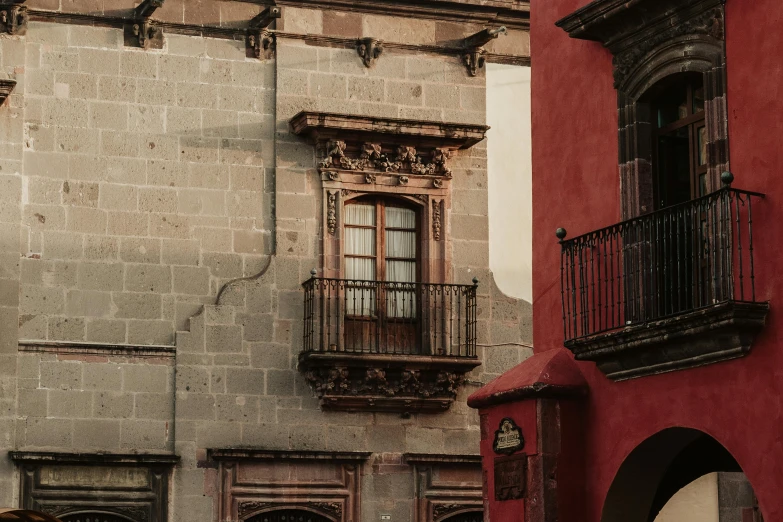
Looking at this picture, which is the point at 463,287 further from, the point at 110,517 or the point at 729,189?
the point at 729,189

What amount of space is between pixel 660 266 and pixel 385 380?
7190 mm

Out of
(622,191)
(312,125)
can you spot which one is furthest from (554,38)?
(312,125)

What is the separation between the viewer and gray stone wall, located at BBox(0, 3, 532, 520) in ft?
62.0

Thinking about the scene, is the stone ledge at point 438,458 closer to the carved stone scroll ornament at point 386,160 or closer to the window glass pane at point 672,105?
the carved stone scroll ornament at point 386,160

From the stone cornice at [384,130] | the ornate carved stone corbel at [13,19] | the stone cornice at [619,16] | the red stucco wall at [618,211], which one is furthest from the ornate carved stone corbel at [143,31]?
the stone cornice at [619,16]

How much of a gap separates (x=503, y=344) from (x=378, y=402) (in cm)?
175

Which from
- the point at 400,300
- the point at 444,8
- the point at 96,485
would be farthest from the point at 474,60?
the point at 96,485

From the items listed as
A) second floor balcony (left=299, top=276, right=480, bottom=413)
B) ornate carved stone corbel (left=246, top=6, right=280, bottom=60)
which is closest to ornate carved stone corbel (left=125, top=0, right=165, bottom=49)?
ornate carved stone corbel (left=246, top=6, right=280, bottom=60)

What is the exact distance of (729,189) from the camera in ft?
38.1

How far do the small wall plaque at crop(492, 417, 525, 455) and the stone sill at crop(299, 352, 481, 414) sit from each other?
226 inches

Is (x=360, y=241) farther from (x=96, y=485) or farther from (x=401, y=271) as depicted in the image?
(x=96, y=485)

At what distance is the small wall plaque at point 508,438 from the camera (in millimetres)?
13359

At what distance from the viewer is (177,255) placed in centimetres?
1945

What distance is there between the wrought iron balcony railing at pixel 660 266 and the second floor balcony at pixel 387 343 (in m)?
6.11
